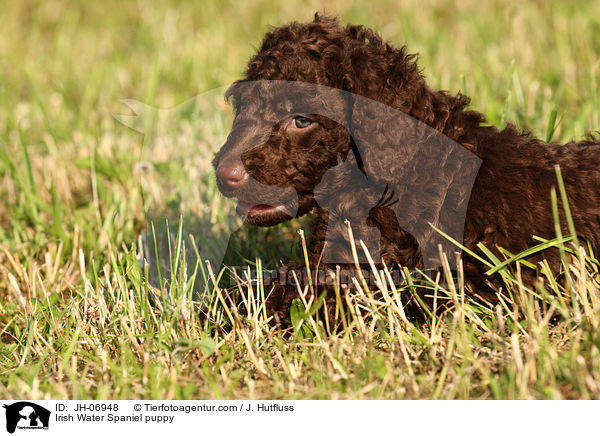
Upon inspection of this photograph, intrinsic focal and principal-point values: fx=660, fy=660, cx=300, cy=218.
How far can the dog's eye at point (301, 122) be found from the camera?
3.18 meters

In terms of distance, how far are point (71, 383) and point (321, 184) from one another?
1.45m

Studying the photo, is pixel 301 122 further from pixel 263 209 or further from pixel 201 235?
pixel 201 235

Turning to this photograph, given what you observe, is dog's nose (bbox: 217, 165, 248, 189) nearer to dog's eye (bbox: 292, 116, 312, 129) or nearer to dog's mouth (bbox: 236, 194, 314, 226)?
dog's mouth (bbox: 236, 194, 314, 226)

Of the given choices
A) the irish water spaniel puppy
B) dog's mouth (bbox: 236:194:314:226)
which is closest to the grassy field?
the irish water spaniel puppy

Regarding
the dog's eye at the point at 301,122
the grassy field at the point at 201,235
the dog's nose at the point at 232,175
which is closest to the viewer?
the grassy field at the point at 201,235

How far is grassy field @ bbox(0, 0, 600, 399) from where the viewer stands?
2.77 m

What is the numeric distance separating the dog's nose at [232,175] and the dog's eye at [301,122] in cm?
35
